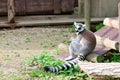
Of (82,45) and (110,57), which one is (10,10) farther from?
(110,57)

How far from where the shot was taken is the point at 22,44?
33.2 ft

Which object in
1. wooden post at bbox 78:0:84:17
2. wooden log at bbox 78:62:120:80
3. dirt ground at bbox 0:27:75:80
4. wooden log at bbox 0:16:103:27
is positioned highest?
wooden post at bbox 78:0:84:17

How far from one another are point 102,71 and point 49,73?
65.2 inches

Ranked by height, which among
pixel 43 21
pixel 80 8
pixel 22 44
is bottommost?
pixel 22 44

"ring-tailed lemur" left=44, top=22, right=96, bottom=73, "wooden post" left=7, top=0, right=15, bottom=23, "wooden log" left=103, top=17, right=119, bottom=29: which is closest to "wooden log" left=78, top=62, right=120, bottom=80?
"ring-tailed lemur" left=44, top=22, right=96, bottom=73

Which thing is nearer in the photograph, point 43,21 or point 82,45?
point 82,45

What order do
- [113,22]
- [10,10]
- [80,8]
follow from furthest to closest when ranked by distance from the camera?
1. [80,8]
2. [10,10]
3. [113,22]

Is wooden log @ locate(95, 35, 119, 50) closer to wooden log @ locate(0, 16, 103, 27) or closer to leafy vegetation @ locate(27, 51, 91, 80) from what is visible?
leafy vegetation @ locate(27, 51, 91, 80)

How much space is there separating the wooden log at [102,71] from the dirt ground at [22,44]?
1.63m

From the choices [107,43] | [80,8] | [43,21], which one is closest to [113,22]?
[107,43]

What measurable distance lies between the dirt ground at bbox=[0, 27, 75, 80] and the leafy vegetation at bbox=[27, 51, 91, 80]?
226 millimetres

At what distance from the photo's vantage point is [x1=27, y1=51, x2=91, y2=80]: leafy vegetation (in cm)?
670

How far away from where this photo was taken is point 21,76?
6.88 meters

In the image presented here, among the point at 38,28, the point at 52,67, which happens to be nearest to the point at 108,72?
the point at 52,67
